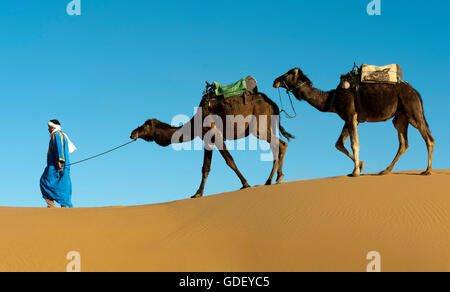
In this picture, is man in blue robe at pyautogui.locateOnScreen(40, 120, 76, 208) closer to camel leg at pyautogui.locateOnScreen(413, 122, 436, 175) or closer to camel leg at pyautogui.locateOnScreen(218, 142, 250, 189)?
camel leg at pyautogui.locateOnScreen(218, 142, 250, 189)

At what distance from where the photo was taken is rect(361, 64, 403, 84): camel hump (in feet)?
48.9

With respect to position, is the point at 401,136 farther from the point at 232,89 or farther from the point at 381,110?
the point at 232,89

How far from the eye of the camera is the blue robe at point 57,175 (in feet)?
51.1

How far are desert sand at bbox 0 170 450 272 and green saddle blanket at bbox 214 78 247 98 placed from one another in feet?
10.4

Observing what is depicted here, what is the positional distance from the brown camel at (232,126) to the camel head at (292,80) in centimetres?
57

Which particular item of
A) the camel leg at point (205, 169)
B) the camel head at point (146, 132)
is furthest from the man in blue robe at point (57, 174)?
the camel leg at point (205, 169)

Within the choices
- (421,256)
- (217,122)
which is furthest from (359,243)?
(217,122)

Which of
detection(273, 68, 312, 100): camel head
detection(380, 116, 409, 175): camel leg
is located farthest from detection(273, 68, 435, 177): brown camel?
detection(273, 68, 312, 100): camel head

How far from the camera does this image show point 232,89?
1608 cm

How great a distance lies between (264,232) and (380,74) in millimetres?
6087

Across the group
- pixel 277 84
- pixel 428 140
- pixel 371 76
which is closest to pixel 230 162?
pixel 277 84

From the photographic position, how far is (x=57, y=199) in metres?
15.7
